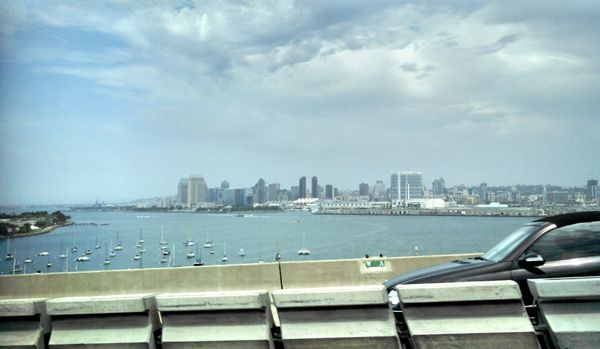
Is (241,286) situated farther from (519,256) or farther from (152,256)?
(152,256)

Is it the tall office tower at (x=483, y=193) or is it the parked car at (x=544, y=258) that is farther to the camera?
the tall office tower at (x=483, y=193)

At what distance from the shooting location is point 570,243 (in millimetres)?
5902

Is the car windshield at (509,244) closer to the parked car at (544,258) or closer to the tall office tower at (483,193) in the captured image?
the parked car at (544,258)

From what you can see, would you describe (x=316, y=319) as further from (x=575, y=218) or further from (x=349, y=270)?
(x=349, y=270)

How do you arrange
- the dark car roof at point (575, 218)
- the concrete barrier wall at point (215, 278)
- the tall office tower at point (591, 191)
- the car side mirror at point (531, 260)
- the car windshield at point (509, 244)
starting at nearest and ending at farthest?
the car side mirror at point (531, 260) → the dark car roof at point (575, 218) → the car windshield at point (509, 244) → the concrete barrier wall at point (215, 278) → the tall office tower at point (591, 191)

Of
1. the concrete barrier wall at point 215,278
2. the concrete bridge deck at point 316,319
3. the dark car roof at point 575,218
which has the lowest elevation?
the concrete barrier wall at point 215,278

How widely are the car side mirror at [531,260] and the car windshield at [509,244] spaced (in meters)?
0.30

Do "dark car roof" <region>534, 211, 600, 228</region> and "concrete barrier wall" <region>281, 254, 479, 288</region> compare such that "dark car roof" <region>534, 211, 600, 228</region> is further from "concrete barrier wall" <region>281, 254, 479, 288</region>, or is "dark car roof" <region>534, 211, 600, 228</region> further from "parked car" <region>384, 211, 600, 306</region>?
"concrete barrier wall" <region>281, 254, 479, 288</region>

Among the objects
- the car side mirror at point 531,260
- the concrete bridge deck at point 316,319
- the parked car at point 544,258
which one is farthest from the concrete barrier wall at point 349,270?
the concrete bridge deck at point 316,319

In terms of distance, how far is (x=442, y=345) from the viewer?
404 cm

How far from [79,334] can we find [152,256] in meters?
106

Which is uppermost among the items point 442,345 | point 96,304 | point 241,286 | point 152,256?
point 96,304

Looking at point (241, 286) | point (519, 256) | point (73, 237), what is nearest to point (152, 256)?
point (73, 237)

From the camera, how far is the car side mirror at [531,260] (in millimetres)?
5699
